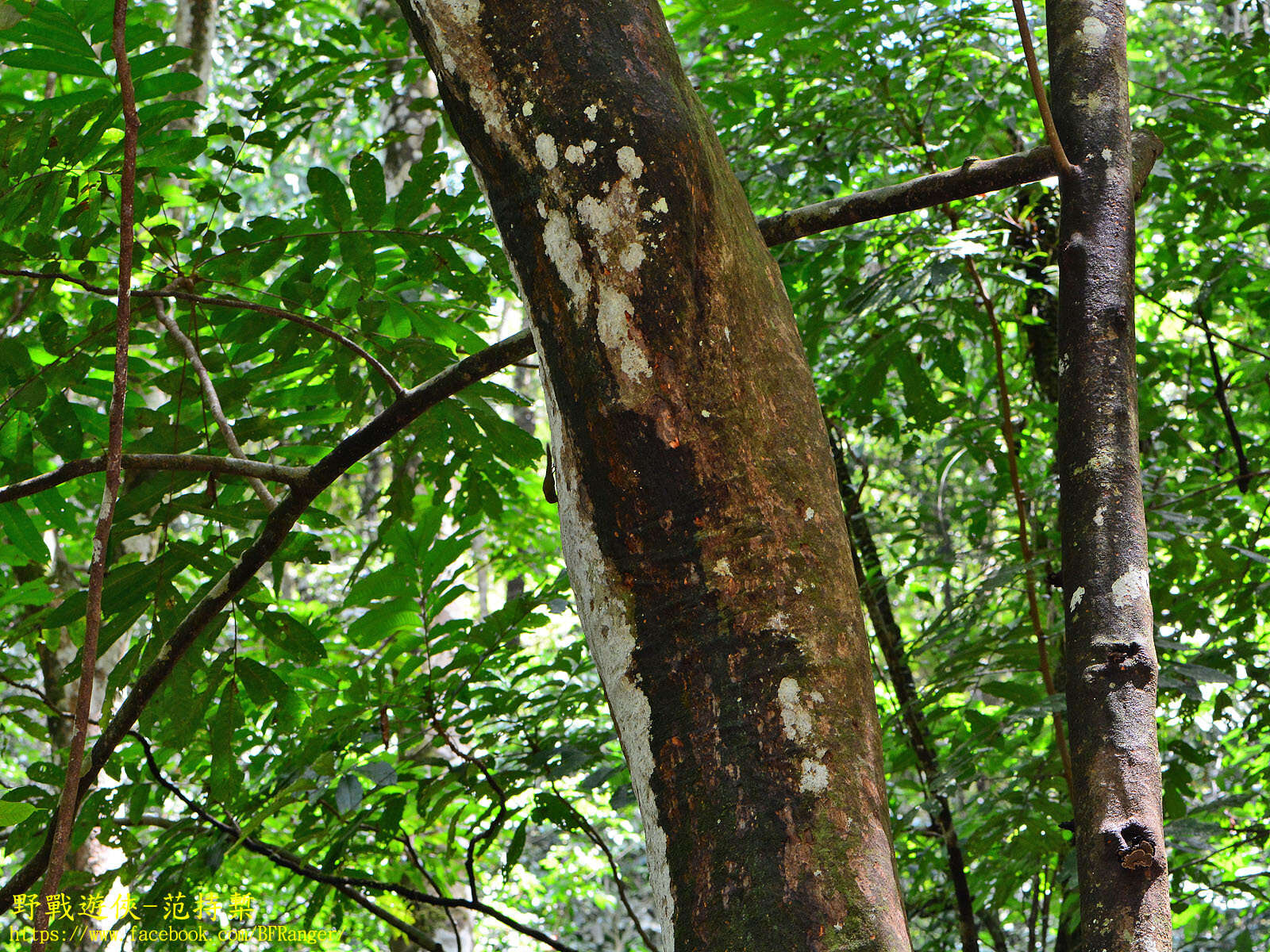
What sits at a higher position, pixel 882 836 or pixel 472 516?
pixel 472 516

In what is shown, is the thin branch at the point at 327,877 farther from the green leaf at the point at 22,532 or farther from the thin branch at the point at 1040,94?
the thin branch at the point at 1040,94

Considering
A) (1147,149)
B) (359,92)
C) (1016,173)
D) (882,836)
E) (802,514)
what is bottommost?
(882,836)

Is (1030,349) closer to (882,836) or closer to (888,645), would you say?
(888,645)

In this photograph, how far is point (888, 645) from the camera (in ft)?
9.71

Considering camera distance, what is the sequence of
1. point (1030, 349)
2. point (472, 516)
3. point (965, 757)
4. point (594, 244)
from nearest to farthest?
point (594, 244)
point (965, 757)
point (472, 516)
point (1030, 349)

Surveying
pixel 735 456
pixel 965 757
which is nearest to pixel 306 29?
pixel 965 757

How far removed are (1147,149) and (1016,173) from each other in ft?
0.97

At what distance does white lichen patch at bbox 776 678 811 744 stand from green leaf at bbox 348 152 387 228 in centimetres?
181

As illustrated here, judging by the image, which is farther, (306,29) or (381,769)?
(306,29)

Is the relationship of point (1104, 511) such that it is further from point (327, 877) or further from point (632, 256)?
point (327, 877)

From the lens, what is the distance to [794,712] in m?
0.77

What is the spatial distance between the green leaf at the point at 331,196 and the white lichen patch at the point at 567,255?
1494 millimetres

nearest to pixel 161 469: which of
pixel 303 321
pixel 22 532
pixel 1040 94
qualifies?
pixel 303 321

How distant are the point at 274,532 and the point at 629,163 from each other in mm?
1013
